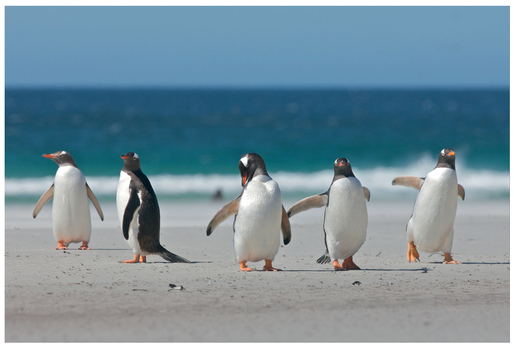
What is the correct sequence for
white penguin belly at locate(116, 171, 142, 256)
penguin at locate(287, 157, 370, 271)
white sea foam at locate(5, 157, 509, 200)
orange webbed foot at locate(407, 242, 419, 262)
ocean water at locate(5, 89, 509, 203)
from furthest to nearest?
ocean water at locate(5, 89, 509, 203)
white sea foam at locate(5, 157, 509, 200)
orange webbed foot at locate(407, 242, 419, 262)
white penguin belly at locate(116, 171, 142, 256)
penguin at locate(287, 157, 370, 271)

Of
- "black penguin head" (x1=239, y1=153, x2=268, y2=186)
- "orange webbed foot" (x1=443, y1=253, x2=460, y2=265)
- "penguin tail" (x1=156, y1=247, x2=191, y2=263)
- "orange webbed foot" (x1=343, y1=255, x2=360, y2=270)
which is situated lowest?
"penguin tail" (x1=156, y1=247, x2=191, y2=263)

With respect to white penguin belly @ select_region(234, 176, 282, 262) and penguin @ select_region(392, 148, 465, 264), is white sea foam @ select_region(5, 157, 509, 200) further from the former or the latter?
white penguin belly @ select_region(234, 176, 282, 262)

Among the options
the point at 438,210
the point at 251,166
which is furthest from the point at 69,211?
the point at 438,210

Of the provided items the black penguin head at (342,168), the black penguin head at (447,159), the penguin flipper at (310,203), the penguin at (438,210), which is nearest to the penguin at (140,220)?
the penguin flipper at (310,203)

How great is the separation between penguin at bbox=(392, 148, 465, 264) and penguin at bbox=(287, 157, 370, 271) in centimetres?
97

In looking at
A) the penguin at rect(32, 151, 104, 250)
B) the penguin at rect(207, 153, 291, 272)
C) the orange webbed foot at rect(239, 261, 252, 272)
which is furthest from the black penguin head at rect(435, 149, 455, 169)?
the penguin at rect(32, 151, 104, 250)

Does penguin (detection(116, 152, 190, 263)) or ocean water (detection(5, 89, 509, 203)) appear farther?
ocean water (detection(5, 89, 509, 203))

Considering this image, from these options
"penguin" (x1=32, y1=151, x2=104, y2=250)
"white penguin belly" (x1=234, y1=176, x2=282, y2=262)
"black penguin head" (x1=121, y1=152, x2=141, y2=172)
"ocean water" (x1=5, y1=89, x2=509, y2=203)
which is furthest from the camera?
"ocean water" (x1=5, y1=89, x2=509, y2=203)

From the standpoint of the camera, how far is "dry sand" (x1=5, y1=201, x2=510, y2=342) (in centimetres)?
431

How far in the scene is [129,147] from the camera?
95.3 ft

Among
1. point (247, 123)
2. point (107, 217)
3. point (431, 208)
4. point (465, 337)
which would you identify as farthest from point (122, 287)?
point (247, 123)

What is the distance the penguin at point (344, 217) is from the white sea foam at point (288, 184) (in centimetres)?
1037

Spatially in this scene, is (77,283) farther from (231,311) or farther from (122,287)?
(231,311)

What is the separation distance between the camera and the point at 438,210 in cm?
746
